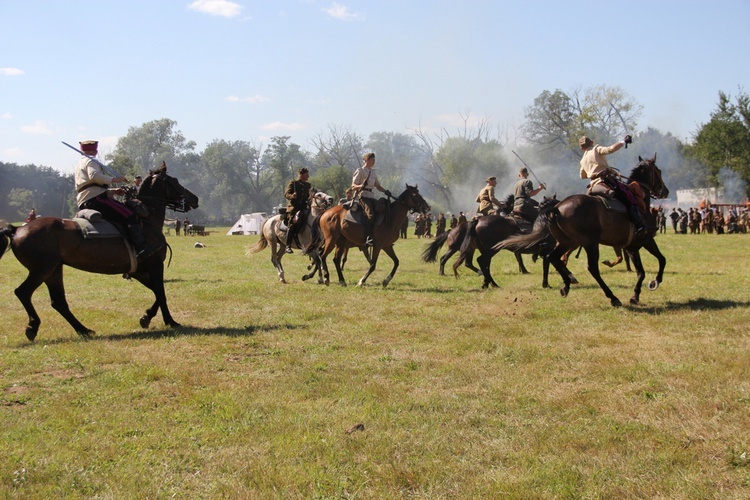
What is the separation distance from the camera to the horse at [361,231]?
1560 centimetres

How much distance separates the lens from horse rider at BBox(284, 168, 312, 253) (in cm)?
1646

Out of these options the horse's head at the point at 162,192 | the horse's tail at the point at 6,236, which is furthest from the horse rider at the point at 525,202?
the horse's tail at the point at 6,236

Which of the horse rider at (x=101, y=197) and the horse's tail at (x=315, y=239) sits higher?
the horse rider at (x=101, y=197)

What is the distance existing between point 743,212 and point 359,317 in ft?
139

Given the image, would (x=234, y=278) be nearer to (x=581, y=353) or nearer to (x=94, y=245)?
(x=94, y=245)

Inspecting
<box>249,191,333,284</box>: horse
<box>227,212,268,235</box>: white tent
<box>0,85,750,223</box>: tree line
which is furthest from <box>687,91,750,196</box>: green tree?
<box>249,191,333,284</box>: horse

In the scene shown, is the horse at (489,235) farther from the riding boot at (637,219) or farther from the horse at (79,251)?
the horse at (79,251)

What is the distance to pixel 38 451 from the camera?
520 cm

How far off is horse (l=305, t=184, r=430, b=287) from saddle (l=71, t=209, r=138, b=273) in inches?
240

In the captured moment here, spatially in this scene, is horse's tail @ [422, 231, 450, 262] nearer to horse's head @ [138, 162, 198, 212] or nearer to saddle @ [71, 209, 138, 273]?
horse's head @ [138, 162, 198, 212]

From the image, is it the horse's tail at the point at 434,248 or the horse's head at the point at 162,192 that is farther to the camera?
the horse's tail at the point at 434,248

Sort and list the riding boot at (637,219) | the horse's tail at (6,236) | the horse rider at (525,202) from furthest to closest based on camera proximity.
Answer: the horse rider at (525,202)
the riding boot at (637,219)
the horse's tail at (6,236)

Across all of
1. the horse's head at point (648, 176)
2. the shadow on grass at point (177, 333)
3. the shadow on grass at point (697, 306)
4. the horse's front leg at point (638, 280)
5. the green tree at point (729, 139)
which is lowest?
the shadow on grass at point (177, 333)

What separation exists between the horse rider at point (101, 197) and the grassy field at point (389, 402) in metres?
1.35
